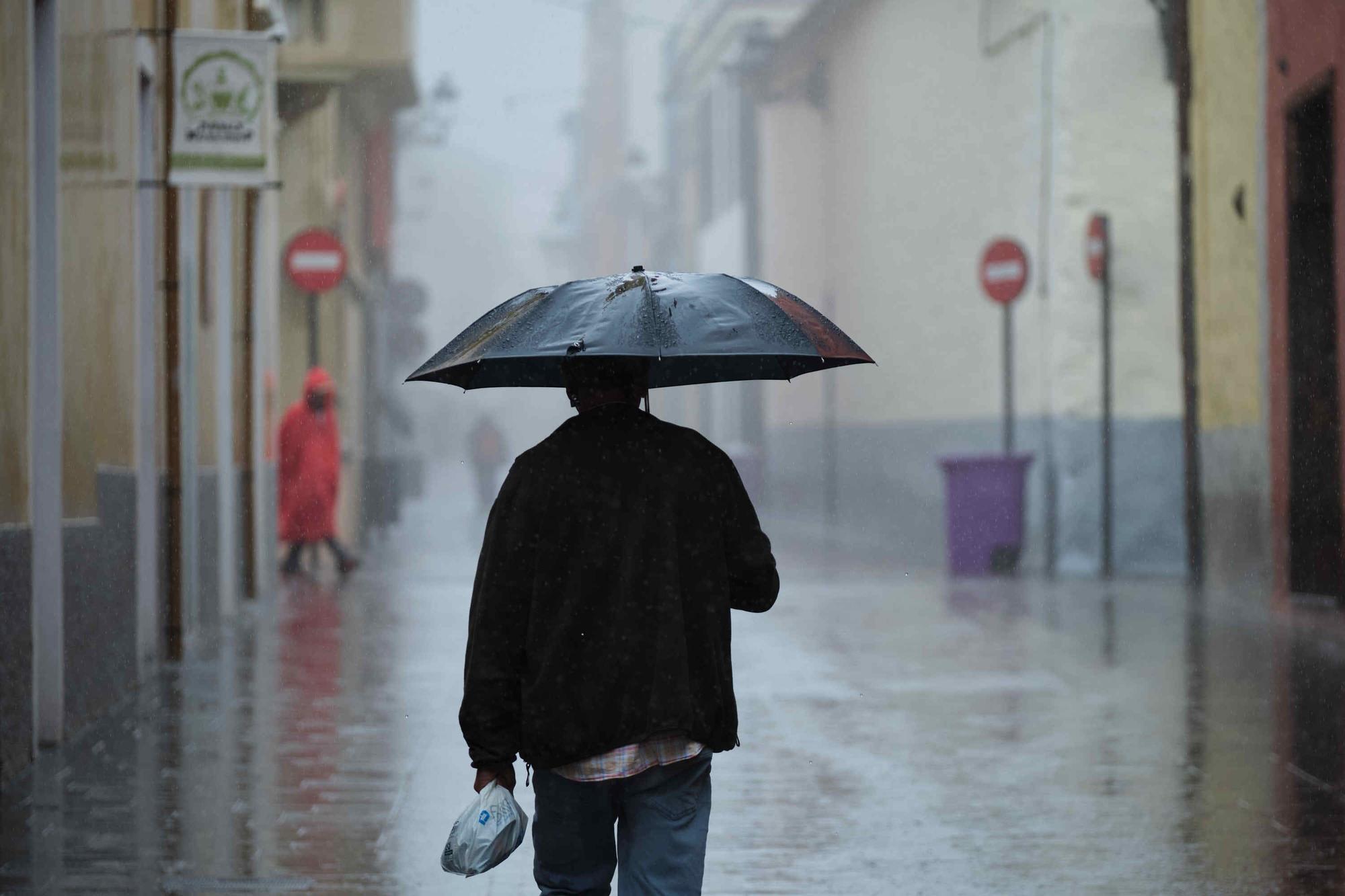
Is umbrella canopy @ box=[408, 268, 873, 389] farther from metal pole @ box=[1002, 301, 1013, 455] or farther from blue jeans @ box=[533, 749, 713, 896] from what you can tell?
metal pole @ box=[1002, 301, 1013, 455]

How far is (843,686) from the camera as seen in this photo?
32.9 feet

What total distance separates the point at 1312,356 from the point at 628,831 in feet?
34.9

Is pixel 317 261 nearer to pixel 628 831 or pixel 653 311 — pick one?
pixel 653 311

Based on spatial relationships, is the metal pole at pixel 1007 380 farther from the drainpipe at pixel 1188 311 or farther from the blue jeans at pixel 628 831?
the blue jeans at pixel 628 831

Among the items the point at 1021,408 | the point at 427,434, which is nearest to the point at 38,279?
the point at 1021,408

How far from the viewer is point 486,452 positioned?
3353 cm

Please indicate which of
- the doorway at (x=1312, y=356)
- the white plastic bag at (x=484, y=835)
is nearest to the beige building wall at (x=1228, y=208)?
the doorway at (x=1312, y=356)

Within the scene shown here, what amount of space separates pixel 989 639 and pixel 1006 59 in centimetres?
1084

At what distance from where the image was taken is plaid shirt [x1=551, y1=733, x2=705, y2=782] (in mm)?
3717

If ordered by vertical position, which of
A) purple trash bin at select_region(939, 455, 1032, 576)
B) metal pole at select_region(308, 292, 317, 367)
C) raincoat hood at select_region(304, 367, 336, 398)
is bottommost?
purple trash bin at select_region(939, 455, 1032, 576)

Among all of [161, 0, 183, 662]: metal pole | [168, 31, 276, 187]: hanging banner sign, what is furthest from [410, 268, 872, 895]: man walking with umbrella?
[168, 31, 276, 187]: hanging banner sign

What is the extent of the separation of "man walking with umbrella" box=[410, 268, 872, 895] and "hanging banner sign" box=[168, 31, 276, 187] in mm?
7495

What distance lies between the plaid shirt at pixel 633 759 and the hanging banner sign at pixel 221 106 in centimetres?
776

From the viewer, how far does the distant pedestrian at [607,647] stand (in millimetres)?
3723
